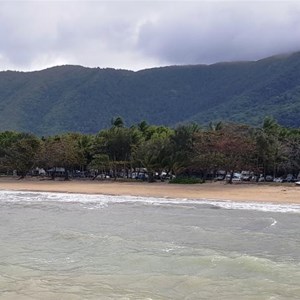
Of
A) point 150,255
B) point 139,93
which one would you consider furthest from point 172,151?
point 139,93

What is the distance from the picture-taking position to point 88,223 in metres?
25.4

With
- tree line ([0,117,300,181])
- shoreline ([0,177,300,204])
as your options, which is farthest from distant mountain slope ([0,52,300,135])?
shoreline ([0,177,300,204])

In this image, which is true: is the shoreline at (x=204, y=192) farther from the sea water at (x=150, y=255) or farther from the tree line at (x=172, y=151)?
the sea water at (x=150, y=255)

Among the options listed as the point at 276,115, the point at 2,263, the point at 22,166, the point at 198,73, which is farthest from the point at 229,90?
the point at 2,263

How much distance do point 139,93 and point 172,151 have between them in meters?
110

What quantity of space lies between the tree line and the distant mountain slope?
63.5 metres

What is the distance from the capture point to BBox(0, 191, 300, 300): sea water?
12.4 meters

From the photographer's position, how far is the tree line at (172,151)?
5550 cm

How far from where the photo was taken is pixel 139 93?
550 feet

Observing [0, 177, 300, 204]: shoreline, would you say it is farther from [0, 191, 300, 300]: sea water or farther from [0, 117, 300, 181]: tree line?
[0, 191, 300, 300]: sea water

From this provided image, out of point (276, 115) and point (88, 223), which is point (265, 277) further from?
point (276, 115)

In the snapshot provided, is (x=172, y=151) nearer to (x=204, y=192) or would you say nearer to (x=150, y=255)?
(x=204, y=192)

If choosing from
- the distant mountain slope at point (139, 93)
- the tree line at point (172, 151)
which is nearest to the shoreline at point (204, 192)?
the tree line at point (172, 151)

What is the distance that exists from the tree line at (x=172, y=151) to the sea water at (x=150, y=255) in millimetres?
25836
